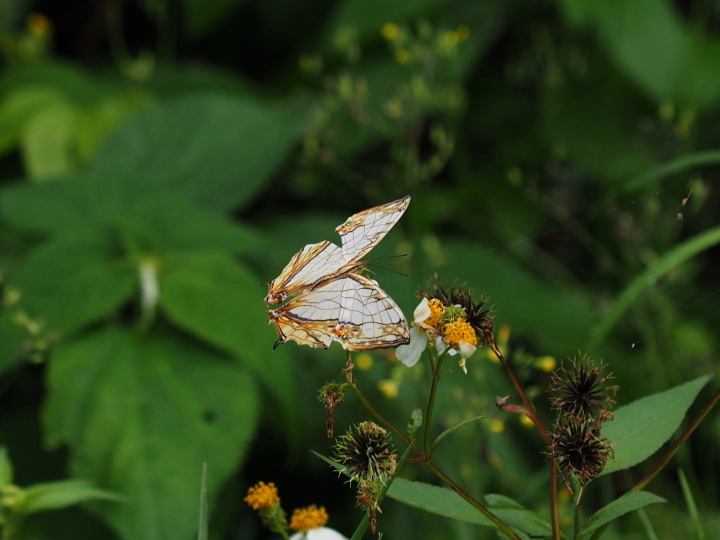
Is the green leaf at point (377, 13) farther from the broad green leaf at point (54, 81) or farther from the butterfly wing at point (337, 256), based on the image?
the butterfly wing at point (337, 256)

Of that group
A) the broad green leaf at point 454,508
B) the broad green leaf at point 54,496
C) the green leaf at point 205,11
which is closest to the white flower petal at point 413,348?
the broad green leaf at point 454,508

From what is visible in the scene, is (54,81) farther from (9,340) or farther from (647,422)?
(647,422)

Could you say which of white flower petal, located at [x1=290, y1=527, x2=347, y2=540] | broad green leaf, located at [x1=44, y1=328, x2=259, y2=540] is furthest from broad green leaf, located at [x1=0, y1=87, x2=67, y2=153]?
white flower petal, located at [x1=290, y1=527, x2=347, y2=540]

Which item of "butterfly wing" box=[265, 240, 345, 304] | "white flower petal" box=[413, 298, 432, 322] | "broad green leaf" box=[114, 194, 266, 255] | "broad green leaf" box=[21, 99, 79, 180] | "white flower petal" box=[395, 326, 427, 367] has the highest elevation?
"broad green leaf" box=[21, 99, 79, 180]

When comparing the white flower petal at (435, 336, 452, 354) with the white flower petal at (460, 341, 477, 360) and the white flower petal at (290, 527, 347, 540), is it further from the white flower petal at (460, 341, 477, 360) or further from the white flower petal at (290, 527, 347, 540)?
the white flower petal at (290, 527, 347, 540)

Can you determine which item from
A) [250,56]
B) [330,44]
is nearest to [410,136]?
[330,44]

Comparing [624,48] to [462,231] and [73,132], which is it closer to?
[462,231]
